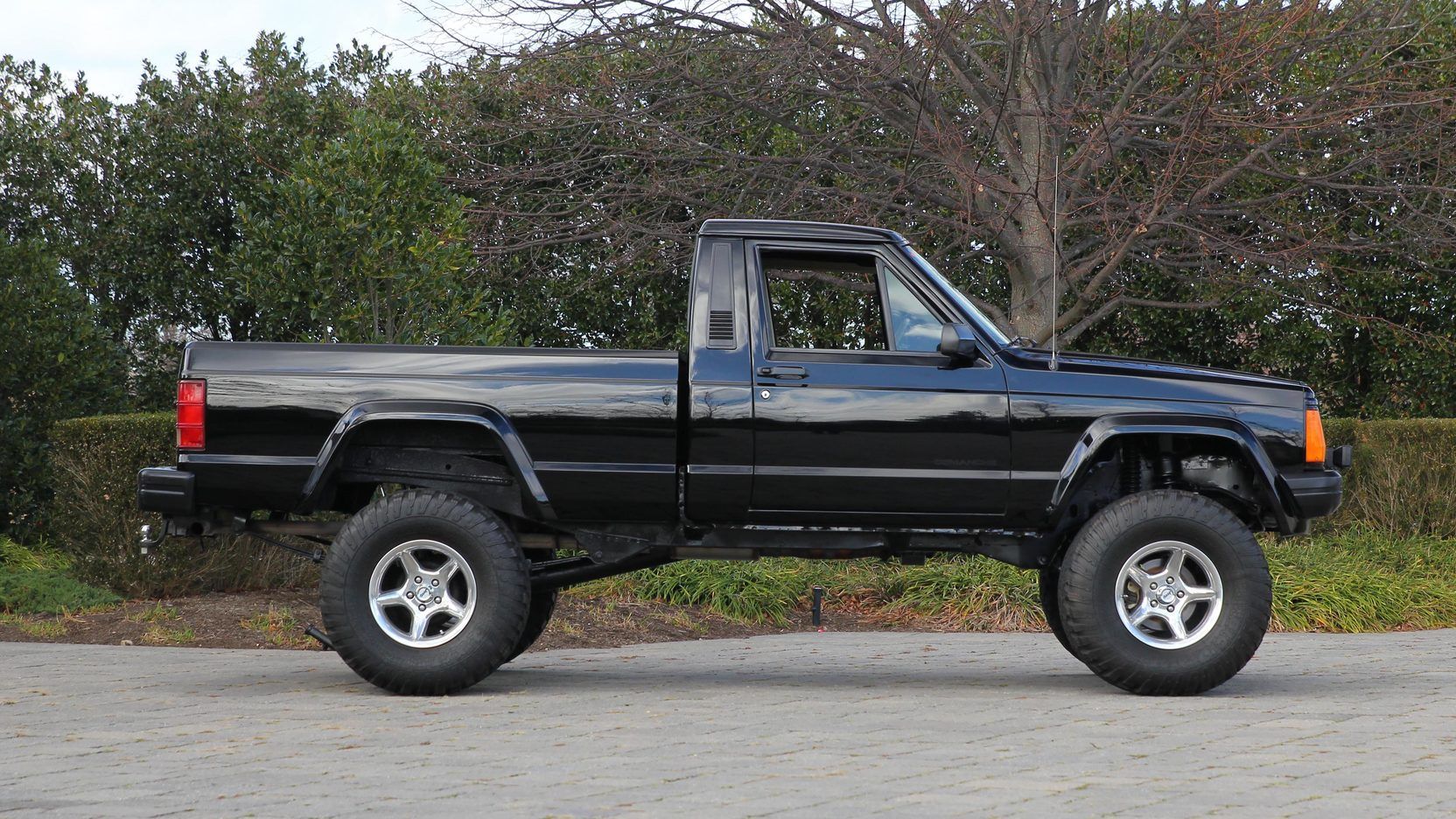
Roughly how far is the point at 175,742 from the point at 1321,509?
17.0 ft

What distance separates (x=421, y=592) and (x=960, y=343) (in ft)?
9.08

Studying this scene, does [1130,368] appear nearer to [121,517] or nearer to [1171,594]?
[1171,594]

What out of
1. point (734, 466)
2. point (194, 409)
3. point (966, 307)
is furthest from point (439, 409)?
point (966, 307)

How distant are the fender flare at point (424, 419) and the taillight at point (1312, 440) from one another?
143 inches

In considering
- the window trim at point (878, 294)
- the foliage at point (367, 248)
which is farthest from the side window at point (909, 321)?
the foliage at point (367, 248)

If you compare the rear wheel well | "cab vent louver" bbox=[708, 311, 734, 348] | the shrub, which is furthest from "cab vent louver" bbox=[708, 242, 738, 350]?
the shrub

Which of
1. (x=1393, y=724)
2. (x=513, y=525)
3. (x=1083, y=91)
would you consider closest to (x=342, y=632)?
(x=513, y=525)

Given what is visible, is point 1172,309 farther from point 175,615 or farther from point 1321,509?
point 175,615

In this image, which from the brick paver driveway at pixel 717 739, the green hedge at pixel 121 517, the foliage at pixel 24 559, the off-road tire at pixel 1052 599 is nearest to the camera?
the brick paver driveway at pixel 717 739

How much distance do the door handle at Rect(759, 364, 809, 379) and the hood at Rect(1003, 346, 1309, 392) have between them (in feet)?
3.25

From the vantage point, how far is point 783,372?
6.70 m

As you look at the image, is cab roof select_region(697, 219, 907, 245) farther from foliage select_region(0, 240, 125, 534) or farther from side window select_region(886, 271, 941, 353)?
foliage select_region(0, 240, 125, 534)

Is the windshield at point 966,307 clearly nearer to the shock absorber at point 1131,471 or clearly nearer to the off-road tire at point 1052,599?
the shock absorber at point 1131,471

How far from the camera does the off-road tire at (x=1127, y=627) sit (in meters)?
6.62
